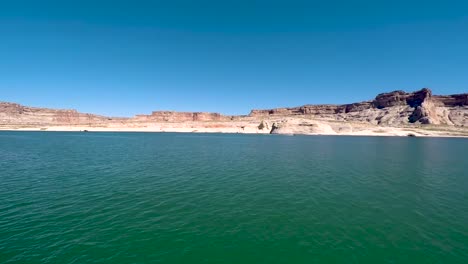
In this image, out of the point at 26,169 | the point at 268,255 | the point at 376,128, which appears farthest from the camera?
the point at 376,128

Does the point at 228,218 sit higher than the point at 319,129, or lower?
lower

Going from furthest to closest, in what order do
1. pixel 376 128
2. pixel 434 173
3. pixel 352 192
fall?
1. pixel 376 128
2. pixel 434 173
3. pixel 352 192

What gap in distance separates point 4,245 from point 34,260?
2657 mm

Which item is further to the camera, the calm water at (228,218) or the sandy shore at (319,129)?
the sandy shore at (319,129)

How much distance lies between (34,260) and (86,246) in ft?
6.29

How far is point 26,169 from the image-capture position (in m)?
29.6

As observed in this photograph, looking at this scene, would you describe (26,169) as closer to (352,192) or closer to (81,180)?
(81,180)

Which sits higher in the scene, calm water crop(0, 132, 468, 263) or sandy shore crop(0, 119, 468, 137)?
sandy shore crop(0, 119, 468, 137)

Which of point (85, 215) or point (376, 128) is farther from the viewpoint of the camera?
point (376, 128)

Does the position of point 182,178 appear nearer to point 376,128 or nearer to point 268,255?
point 268,255

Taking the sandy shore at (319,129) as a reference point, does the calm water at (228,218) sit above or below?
below

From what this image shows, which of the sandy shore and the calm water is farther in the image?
the sandy shore

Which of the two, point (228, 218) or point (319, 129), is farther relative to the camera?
point (319, 129)

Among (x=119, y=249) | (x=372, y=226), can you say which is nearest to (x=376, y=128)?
(x=372, y=226)
